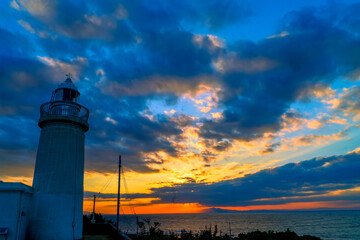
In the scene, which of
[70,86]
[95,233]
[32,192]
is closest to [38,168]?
[32,192]

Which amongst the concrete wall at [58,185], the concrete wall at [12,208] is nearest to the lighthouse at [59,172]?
the concrete wall at [58,185]

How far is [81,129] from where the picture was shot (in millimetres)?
16844

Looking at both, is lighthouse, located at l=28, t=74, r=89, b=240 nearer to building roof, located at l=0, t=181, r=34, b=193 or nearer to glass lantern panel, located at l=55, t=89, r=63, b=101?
glass lantern panel, located at l=55, t=89, r=63, b=101

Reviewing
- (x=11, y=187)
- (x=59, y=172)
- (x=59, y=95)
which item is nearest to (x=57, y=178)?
(x=59, y=172)

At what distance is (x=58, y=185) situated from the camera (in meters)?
15.0

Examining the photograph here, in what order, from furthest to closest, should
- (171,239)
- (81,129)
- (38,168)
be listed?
(171,239) < (81,129) < (38,168)

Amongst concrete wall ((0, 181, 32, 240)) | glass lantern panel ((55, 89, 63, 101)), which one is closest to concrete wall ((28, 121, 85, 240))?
concrete wall ((0, 181, 32, 240))

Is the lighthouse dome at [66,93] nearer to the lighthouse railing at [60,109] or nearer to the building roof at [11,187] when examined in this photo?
the lighthouse railing at [60,109]

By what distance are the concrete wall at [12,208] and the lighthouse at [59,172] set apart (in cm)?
150

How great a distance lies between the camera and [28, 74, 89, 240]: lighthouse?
47.9ft

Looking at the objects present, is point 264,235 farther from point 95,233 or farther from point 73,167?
point 73,167

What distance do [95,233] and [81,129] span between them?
1357 centimetres

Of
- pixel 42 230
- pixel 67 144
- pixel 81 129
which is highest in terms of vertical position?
pixel 81 129

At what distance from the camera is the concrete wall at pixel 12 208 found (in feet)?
40.9
